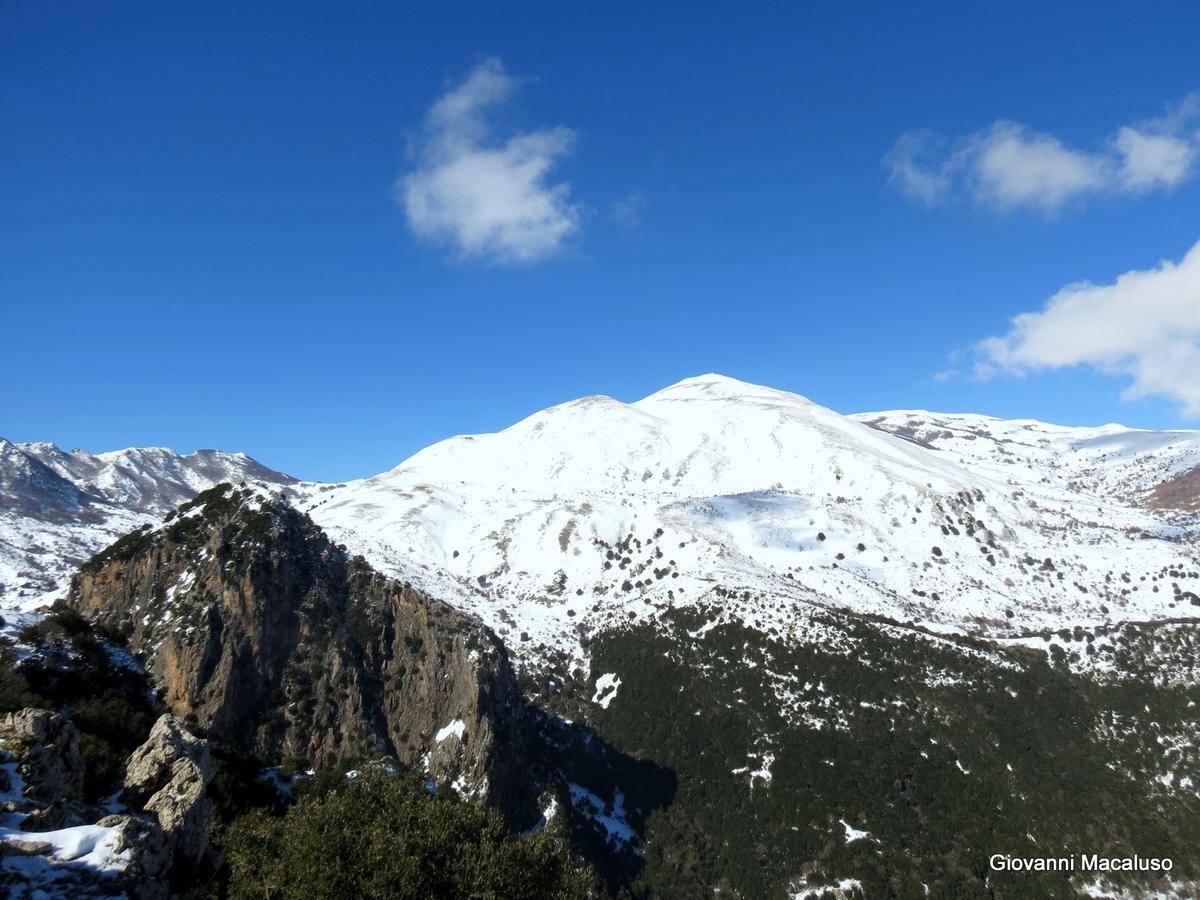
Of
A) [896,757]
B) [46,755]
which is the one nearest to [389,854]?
[46,755]

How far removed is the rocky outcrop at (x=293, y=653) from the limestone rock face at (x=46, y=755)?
3975cm

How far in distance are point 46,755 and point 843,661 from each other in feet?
295

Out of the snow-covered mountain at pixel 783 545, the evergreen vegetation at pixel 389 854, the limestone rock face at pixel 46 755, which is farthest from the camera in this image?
the snow-covered mountain at pixel 783 545

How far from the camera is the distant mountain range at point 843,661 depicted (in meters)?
67.1

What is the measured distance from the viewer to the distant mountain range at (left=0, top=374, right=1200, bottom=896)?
220 ft

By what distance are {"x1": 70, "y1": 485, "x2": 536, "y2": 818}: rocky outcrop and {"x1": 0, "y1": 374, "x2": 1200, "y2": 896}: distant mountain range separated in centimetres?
322

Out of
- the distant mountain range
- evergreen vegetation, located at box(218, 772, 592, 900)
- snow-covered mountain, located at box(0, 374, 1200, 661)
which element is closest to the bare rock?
evergreen vegetation, located at box(218, 772, 592, 900)

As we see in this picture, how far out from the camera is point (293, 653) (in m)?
68.5

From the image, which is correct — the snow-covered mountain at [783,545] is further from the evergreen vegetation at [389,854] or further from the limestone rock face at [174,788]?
the limestone rock face at [174,788]

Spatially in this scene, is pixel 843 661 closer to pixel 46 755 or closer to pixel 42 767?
pixel 46 755

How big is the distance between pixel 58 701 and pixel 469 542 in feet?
332

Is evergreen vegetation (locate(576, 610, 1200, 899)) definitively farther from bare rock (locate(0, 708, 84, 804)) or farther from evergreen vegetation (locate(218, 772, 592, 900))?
bare rock (locate(0, 708, 84, 804))

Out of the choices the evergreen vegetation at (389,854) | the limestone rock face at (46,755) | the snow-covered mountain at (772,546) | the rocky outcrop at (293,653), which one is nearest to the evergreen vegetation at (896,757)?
the snow-covered mountain at (772,546)

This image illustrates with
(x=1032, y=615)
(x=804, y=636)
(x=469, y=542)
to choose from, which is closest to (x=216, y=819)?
(x=804, y=636)
